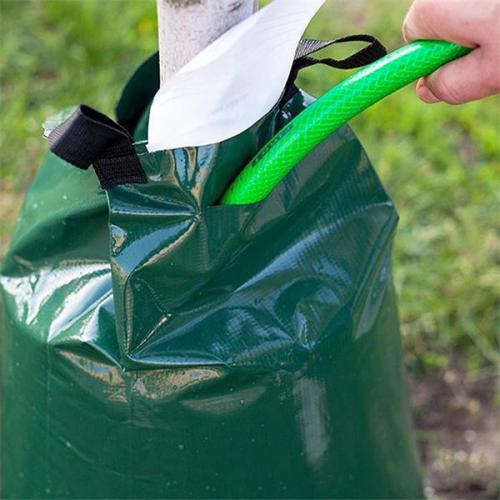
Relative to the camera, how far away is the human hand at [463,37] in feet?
3.03

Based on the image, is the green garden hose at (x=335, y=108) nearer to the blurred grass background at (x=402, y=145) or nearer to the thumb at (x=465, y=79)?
the thumb at (x=465, y=79)

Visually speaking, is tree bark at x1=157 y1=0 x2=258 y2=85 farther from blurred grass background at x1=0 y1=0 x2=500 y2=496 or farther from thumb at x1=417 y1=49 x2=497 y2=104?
blurred grass background at x1=0 y1=0 x2=500 y2=496

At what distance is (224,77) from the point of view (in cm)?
96

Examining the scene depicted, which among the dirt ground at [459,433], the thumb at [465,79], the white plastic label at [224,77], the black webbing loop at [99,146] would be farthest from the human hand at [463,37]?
the dirt ground at [459,433]

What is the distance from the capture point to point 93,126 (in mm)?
975

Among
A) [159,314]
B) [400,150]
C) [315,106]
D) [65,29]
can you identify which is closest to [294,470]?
[159,314]

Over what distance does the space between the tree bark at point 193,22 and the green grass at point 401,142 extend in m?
1.13

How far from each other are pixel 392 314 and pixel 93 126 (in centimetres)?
52

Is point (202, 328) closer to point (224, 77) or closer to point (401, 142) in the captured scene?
point (224, 77)

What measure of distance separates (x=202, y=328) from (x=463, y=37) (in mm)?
432

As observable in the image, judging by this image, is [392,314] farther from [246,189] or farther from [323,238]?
[246,189]

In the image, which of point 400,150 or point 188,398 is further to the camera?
point 400,150

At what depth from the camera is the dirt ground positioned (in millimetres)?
1828

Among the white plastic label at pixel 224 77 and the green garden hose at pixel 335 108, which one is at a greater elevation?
the white plastic label at pixel 224 77
